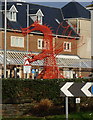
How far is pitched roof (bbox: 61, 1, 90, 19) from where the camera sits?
8094 centimetres

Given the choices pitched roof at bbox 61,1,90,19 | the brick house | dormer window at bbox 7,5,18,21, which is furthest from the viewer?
pitched roof at bbox 61,1,90,19

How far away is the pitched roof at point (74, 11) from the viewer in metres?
80.9

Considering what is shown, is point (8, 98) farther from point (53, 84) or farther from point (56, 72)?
point (56, 72)

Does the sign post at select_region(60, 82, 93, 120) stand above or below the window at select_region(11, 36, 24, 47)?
below

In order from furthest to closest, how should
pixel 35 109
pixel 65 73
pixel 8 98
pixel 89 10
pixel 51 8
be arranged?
pixel 89 10
pixel 51 8
pixel 65 73
pixel 8 98
pixel 35 109

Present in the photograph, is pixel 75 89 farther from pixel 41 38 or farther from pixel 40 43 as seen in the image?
pixel 41 38

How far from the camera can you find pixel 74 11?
267 ft

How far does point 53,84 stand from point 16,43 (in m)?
45.1

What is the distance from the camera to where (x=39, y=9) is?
75.1 metres

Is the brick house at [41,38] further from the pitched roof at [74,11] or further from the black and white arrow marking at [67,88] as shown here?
the black and white arrow marking at [67,88]

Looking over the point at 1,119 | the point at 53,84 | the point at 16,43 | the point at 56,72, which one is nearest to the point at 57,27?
the point at 16,43

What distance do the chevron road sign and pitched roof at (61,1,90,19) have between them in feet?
208

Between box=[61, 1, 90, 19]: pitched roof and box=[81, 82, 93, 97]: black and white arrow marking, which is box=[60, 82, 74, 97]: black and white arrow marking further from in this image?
box=[61, 1, 90, 19]: pitched roof

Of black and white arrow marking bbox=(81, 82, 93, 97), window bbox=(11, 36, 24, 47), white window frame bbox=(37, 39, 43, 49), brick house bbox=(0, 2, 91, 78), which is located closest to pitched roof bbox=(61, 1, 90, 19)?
brick house bbox=(0, 2, 91, 78)
